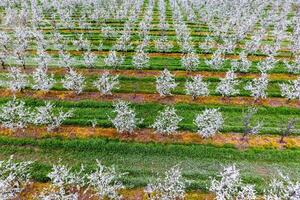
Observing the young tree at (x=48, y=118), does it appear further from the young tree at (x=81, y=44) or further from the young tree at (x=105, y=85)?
the young tree at (x=81, y=44)

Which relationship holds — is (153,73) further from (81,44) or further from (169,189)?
(169,189)

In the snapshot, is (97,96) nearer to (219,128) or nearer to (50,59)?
(50,59)

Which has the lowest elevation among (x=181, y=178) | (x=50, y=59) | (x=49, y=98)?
(x=181, y=178)

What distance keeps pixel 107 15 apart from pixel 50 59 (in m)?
24.4

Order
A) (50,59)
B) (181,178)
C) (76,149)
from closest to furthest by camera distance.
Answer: (181,178)
(76,149)
(50,59)

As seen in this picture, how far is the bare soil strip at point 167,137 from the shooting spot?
33.6m

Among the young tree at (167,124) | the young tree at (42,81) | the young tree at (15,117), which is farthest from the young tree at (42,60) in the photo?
the young tree at (167,124)

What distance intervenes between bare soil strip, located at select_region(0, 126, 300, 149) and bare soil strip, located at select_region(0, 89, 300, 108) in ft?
20.7

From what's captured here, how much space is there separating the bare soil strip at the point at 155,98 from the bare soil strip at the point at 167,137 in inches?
248

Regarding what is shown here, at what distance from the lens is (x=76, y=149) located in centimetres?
3266

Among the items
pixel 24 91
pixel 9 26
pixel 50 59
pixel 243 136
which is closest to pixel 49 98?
pixel 24 91

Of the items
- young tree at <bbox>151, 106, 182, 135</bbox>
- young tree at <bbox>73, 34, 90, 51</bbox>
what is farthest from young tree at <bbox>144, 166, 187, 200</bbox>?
young tree at <bbox>73, 34, 90, 51</bbox>

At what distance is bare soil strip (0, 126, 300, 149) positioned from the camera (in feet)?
110

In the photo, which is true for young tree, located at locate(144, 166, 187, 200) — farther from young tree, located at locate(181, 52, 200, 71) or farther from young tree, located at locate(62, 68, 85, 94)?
young tree, located at locate(181, 52, 200, 71)
